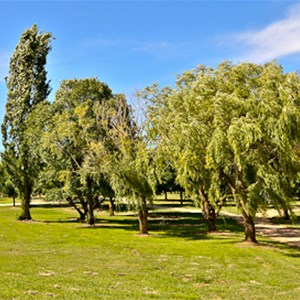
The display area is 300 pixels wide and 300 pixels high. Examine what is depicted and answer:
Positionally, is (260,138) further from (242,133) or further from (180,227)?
(180,227)

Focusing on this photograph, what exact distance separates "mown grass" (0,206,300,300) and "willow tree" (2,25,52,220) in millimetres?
15851

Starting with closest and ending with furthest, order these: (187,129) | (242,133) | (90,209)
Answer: (242,133) → (187,129) → (90,209)

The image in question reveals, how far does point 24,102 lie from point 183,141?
77.6 ft

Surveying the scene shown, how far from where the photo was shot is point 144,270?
13062 millimetres

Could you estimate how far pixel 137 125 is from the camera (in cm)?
2558

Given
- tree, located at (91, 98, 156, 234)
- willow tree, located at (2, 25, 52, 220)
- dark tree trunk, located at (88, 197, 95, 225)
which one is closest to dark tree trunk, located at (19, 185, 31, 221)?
willow tree, located at (2, 25, 52, 220)

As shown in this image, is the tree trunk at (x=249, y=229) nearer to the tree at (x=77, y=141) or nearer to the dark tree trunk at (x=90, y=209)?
the tree at (x=77, y=141)

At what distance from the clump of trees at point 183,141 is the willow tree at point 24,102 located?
9.2 inches

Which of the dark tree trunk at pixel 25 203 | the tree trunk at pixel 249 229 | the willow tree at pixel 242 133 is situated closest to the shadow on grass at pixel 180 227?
the tree trunk at pixel 249 229

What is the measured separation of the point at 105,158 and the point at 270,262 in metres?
13.4

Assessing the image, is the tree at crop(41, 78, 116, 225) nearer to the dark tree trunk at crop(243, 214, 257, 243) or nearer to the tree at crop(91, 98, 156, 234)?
the tree at crop(91, 98, 156, 234)

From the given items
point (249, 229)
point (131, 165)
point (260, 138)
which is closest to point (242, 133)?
point (260, 138)

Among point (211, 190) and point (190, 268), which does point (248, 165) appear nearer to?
point (211, 190)

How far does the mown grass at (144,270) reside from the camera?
9.72 meters
